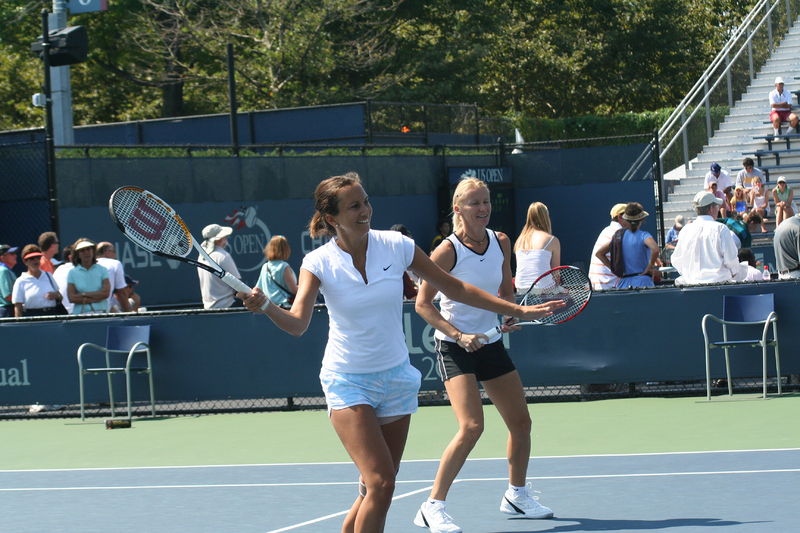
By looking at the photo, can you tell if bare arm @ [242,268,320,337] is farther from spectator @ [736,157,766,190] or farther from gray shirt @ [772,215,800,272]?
spectator @ [736,157,766,190]

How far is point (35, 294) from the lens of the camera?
43.0 ft

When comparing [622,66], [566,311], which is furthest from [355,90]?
[566,311]

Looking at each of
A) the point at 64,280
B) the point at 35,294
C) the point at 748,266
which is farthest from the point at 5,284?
the point at 748,266

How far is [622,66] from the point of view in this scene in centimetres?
4803

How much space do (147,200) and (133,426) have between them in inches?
278

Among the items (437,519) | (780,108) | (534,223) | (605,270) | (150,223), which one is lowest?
(437,519)

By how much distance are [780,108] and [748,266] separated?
1164cm

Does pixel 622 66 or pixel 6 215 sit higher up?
pixel 622 66

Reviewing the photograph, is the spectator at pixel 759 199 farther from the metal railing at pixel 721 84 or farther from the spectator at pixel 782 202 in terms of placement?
the metal railing at pixel 721 84

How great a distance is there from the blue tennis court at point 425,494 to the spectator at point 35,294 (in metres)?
3.50

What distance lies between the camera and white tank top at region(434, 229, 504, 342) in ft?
21.8

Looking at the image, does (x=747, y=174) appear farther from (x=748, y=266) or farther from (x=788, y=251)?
(x=788, y=251)

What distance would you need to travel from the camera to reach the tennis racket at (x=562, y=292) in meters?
6.30

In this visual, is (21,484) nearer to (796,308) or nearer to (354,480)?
(354,480)
